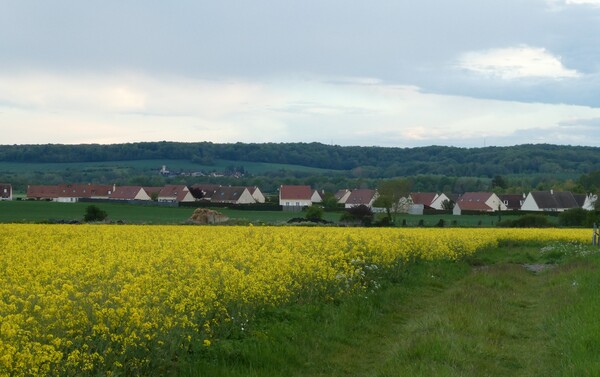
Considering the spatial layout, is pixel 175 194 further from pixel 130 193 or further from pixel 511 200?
pixel 511 200

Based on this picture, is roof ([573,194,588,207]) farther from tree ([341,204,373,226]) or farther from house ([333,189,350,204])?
tree ([341,204,373,226])

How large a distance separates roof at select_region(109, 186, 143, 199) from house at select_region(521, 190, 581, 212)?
61.1 m

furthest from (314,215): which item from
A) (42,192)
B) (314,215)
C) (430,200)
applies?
(42,192)

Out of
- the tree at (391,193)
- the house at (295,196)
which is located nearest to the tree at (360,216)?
the tree at (391,193)

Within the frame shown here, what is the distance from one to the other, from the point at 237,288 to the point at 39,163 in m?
173

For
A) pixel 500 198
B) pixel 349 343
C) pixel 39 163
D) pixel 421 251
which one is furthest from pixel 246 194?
pixel 349 343

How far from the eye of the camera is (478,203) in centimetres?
10475

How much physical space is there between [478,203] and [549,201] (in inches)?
376

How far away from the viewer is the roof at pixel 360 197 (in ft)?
376

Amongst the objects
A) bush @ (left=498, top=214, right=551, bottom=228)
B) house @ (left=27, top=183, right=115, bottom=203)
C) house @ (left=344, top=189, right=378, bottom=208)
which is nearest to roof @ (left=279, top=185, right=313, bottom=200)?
house @ (left=344, top=189, right=378, bottom=208)

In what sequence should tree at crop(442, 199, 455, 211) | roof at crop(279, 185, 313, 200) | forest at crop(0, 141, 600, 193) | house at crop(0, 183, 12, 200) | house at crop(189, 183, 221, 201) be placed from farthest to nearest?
forest at crop(0, 141, 600, 193) < house at crop(189, 183, 221, 201) < roof at crop(279, 185, 313, 200) < house at crop(0, 183, 12, 200) < tree at crop(442, 199, 455, 211)

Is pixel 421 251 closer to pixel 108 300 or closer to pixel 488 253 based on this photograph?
pixel 488 253

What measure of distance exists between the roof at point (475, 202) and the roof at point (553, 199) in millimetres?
6435

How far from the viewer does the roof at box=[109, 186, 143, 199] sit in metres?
124
